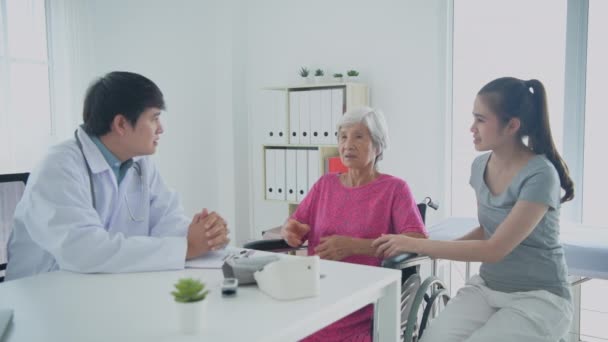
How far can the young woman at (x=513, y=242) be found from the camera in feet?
4.87

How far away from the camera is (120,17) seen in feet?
11.7

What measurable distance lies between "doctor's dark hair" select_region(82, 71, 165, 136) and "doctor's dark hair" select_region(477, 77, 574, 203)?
1086 mm

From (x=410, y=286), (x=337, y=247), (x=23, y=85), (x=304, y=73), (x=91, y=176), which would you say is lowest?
(x=410, y=286)

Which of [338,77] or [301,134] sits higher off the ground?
[338,77]

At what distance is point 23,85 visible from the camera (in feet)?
10.2

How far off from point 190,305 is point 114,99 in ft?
2.87

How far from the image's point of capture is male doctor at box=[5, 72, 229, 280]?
1274 millimetres

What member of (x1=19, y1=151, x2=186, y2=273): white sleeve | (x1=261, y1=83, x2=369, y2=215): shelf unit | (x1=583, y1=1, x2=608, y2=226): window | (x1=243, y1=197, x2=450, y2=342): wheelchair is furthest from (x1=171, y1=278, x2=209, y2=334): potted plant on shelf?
(x1=583, y1=1, x2=608, y2=226): window

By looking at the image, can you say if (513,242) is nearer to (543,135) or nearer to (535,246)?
(535,246)

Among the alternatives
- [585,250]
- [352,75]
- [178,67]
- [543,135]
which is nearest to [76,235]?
[543,135]

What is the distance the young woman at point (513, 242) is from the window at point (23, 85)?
2386 mm

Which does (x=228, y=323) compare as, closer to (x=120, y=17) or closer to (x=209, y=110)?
(x=120, y=17)

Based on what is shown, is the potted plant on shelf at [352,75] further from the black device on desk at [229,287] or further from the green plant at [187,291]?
the green plant at [187,291]

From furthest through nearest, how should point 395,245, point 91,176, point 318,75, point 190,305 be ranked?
point 318,75 < point 395,245 < point 91,176 < point 190,305
